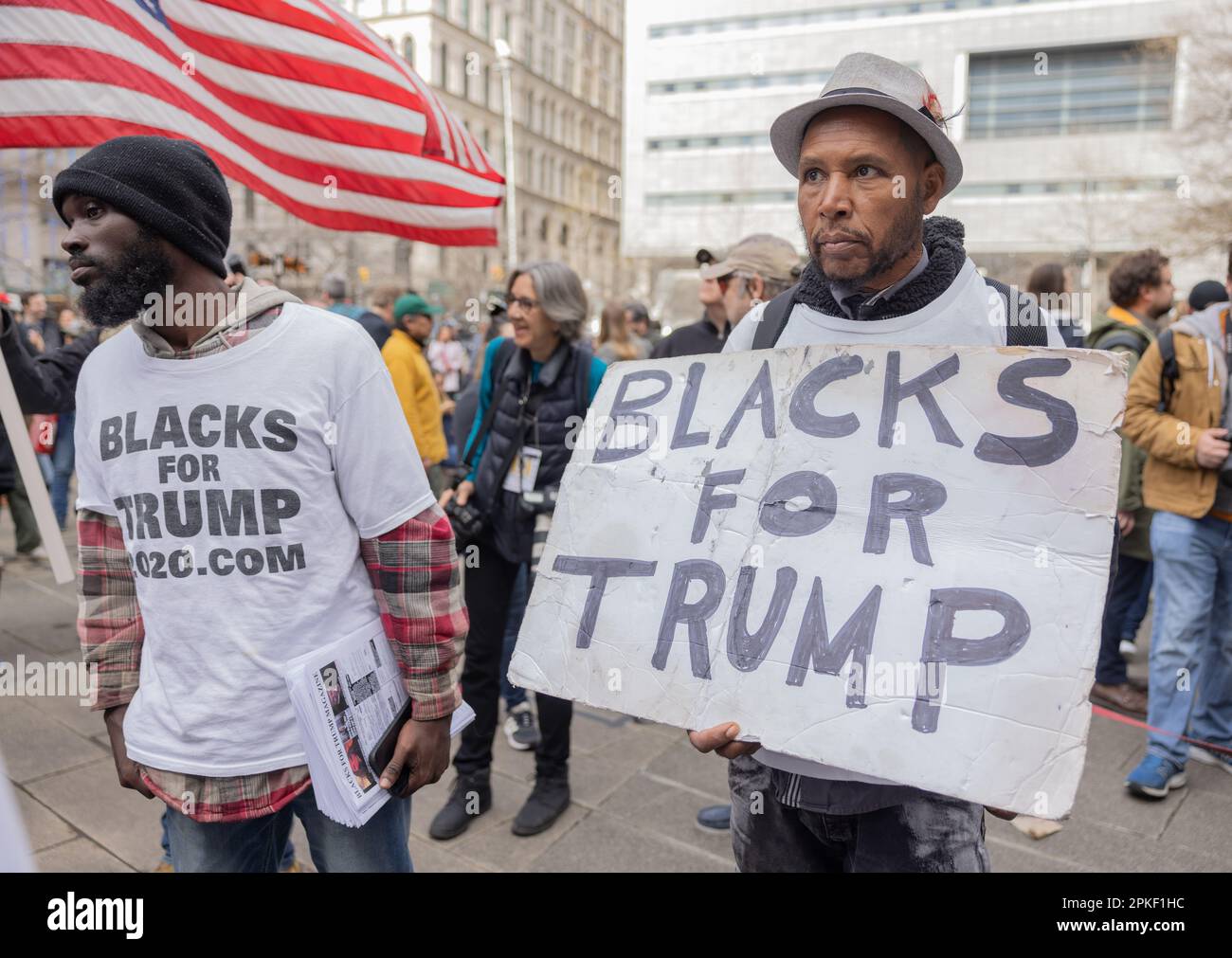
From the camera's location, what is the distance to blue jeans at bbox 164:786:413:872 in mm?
1743

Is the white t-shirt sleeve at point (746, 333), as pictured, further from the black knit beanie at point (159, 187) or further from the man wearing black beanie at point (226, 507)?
the black knit beanie at point (159, 187)

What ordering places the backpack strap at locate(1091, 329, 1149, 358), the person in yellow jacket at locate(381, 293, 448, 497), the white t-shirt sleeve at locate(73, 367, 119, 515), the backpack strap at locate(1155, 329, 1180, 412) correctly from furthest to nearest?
the person in yellow jacket at locate(381, 293, 448, 497) → the backpack strap at locate(1091, 329, 1149, 358) → the backpack strap at locate(1155, 329, 1180, 412) → the white t-shirt sleeve at locate(73, 367, 119, 515)

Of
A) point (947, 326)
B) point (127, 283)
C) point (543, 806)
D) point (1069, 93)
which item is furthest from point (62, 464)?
point (1069, 93)

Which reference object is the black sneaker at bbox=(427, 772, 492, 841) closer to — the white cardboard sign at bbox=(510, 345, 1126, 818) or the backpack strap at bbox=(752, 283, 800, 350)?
the white cardboard sign at bbox=(510, 345, 1126, 818)

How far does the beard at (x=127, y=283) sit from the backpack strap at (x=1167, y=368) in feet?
12.3

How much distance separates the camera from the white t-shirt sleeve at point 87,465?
179cm

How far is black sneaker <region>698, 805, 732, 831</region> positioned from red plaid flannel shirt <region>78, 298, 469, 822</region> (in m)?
1.79

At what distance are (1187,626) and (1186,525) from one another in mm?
419

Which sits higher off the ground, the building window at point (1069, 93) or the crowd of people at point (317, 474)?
the building window at point (1069, 93)

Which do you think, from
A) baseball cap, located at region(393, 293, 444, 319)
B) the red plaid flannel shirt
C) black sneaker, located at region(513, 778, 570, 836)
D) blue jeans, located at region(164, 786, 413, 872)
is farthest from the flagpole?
baseball cap, located at region(393, 293, 444, 319)

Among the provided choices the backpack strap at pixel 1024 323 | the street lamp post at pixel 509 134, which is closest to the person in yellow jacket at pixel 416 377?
the street lamp post at pixel 509 134

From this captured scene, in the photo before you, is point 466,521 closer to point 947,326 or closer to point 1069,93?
point 947,326

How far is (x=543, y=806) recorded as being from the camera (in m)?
3.40

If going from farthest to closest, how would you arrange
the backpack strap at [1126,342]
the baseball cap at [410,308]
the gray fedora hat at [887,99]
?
the baseball cap at [410,308], the backpack strap at [1126,342], the gray fedora hat at [887,99]
